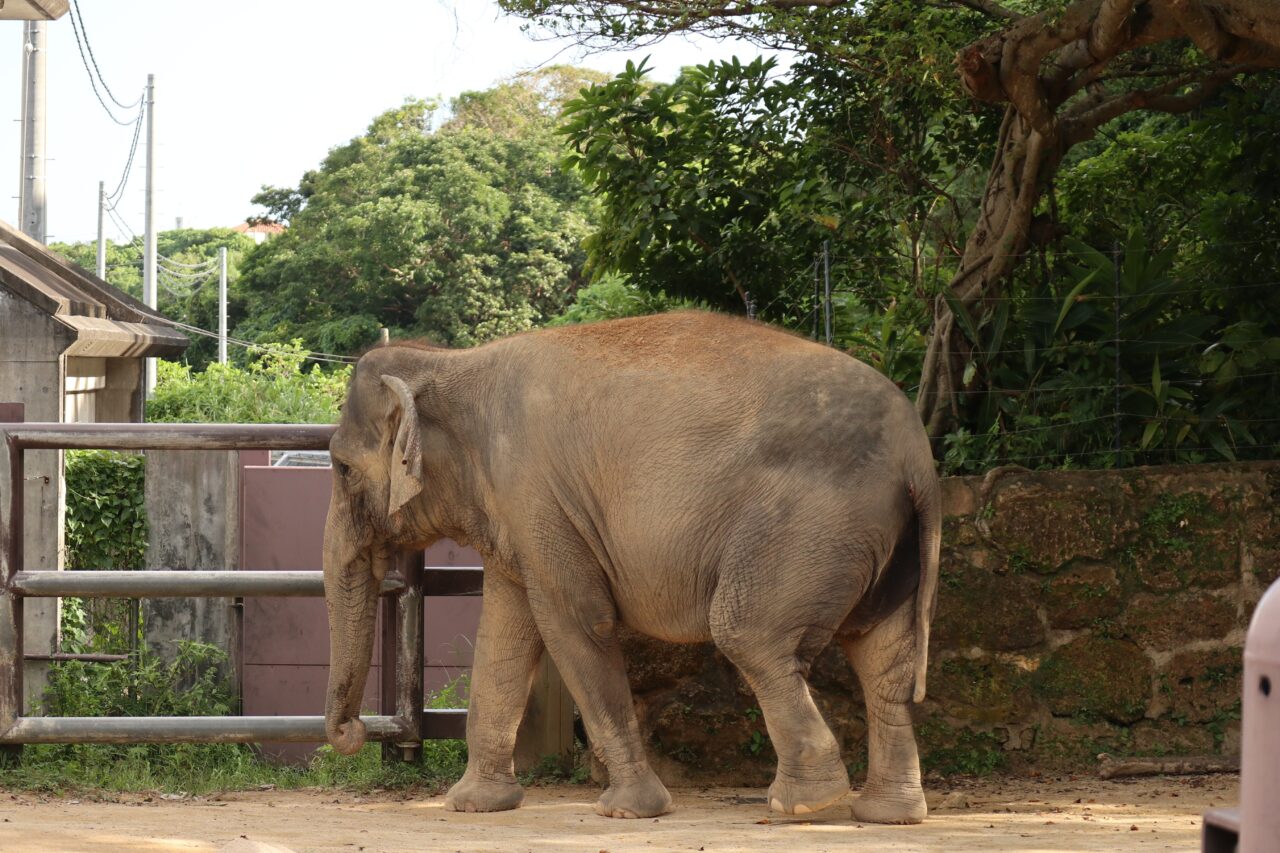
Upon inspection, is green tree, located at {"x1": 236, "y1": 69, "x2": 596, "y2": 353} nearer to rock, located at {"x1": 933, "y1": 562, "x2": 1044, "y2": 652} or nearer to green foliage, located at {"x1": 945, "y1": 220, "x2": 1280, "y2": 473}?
green foliage, located at {"x1": 945, "y1": 220, "x2": 1280, "y2": 473}

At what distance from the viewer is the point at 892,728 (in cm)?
564

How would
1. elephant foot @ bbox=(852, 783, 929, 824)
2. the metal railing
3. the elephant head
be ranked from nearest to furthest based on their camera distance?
elephant foot @ bbox=(852, 783, 929, 824), the elephant head, the metal railing

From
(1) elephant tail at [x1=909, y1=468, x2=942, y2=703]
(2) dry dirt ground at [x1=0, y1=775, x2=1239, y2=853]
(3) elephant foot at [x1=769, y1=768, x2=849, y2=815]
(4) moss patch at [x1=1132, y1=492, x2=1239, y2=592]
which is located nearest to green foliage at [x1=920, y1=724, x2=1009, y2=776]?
(2) dry dirt ground at [x1=0, y1=775, x2=1239, y2=853]

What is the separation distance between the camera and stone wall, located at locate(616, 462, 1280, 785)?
6688 millimetres

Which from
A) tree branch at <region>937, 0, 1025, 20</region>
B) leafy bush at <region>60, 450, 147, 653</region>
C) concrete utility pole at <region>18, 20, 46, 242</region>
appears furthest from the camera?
concrete utility pole at <region>18, 20, 46, 242</region>

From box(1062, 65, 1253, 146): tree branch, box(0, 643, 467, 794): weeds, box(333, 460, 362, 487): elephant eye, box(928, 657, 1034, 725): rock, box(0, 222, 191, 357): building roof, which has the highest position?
box(1062, 65, 1253, 146): tree branch

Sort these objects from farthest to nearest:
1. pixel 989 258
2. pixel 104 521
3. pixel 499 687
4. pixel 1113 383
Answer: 1. pixel 104 521
2. pixel 989 258
3. pixel 1113 383
4. pixel 499 687

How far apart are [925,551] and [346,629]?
2.27 meters

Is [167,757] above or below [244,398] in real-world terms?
below

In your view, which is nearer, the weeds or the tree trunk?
the weeds

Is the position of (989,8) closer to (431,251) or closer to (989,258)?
(989,258)

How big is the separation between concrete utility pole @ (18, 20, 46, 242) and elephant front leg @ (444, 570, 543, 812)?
17.5 metres

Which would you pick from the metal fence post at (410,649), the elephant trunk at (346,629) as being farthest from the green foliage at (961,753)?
the elephant trunk at (346,629)

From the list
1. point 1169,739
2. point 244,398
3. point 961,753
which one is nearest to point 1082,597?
point 1169,739
